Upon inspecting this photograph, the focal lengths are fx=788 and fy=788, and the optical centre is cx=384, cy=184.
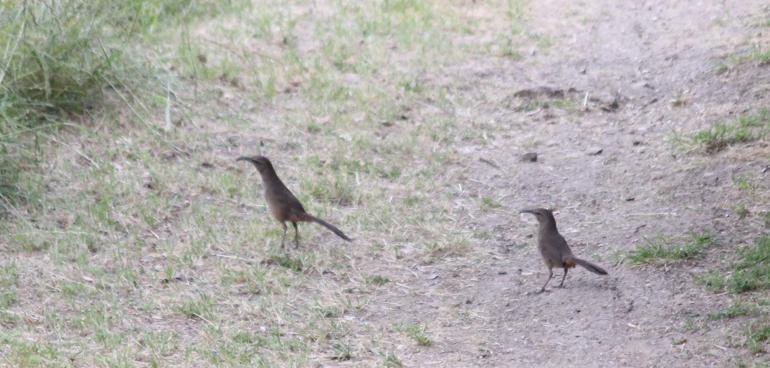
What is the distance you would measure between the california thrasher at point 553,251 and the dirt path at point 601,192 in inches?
8.3

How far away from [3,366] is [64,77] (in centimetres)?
380

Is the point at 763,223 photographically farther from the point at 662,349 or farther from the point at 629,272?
the point at 662,349

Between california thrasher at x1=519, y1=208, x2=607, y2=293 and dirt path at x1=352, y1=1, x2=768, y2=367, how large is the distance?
0.69 feet

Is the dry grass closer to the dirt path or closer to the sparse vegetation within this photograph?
the sparse vegetation

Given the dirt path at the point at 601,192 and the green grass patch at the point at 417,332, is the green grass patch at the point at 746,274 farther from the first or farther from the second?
the green grass patch at the point at 417,332

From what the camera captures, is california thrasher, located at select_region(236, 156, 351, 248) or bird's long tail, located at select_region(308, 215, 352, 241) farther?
california thrasher, located at select_region(236, 156, 351, 248)

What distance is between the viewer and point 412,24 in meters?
10.7

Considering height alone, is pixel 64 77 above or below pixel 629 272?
above

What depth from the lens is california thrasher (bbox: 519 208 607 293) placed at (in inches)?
201

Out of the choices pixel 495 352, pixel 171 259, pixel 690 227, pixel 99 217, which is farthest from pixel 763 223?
pixel 99 217

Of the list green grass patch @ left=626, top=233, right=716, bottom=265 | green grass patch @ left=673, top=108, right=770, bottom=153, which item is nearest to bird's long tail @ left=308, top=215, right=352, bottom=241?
green grass patch @ left=626, top=233, right=716, bottom=265

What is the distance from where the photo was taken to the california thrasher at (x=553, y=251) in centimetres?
511

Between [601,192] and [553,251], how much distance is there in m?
1.74

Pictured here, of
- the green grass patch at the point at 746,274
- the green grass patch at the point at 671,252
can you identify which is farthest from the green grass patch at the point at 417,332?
the green grass patch at the point at 746,274
